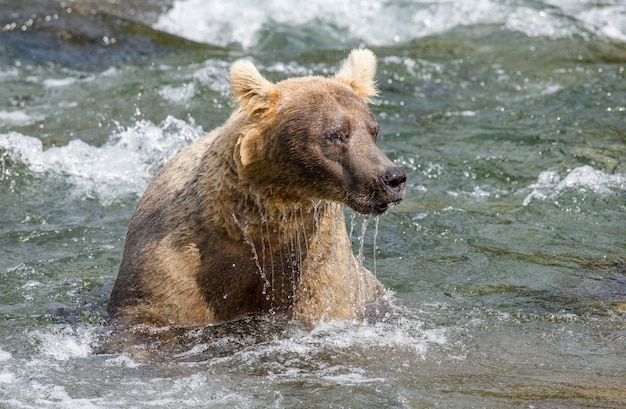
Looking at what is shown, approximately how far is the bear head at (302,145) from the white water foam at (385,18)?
389 inches

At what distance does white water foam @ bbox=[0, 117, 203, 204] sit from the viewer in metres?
10.0

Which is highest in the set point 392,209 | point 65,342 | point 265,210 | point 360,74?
point 360,74

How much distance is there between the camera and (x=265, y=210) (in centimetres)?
623

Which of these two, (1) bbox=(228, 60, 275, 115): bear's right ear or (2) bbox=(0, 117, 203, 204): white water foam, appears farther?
(2) bbox=(0, 117, 203, 204): white water foam

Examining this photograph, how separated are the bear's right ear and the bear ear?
2.11 ft

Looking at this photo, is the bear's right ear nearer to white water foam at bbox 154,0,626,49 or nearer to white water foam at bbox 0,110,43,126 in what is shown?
white water foam at bbox 0,110,43,126

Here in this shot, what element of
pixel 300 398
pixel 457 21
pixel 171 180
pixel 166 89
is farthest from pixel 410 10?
pixel 300 398

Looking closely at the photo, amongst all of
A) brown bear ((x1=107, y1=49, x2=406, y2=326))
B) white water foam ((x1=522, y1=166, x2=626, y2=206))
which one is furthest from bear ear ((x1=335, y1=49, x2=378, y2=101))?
white water foam ((x1=522, y1=166, x2=626, y2=206))

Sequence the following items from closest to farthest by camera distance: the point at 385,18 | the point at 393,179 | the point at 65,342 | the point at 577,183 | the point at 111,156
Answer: the point at 393,179 → the point at 65,342 → the point at 577,183 → the point at 111,156 → the point at 385,18

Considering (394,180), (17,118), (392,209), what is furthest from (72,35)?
(394,180)

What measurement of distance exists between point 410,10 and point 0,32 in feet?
22.4

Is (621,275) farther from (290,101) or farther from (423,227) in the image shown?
(290,101)

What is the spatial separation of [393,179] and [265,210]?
829mm

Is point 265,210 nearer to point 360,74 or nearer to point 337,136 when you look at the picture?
point 337,136
